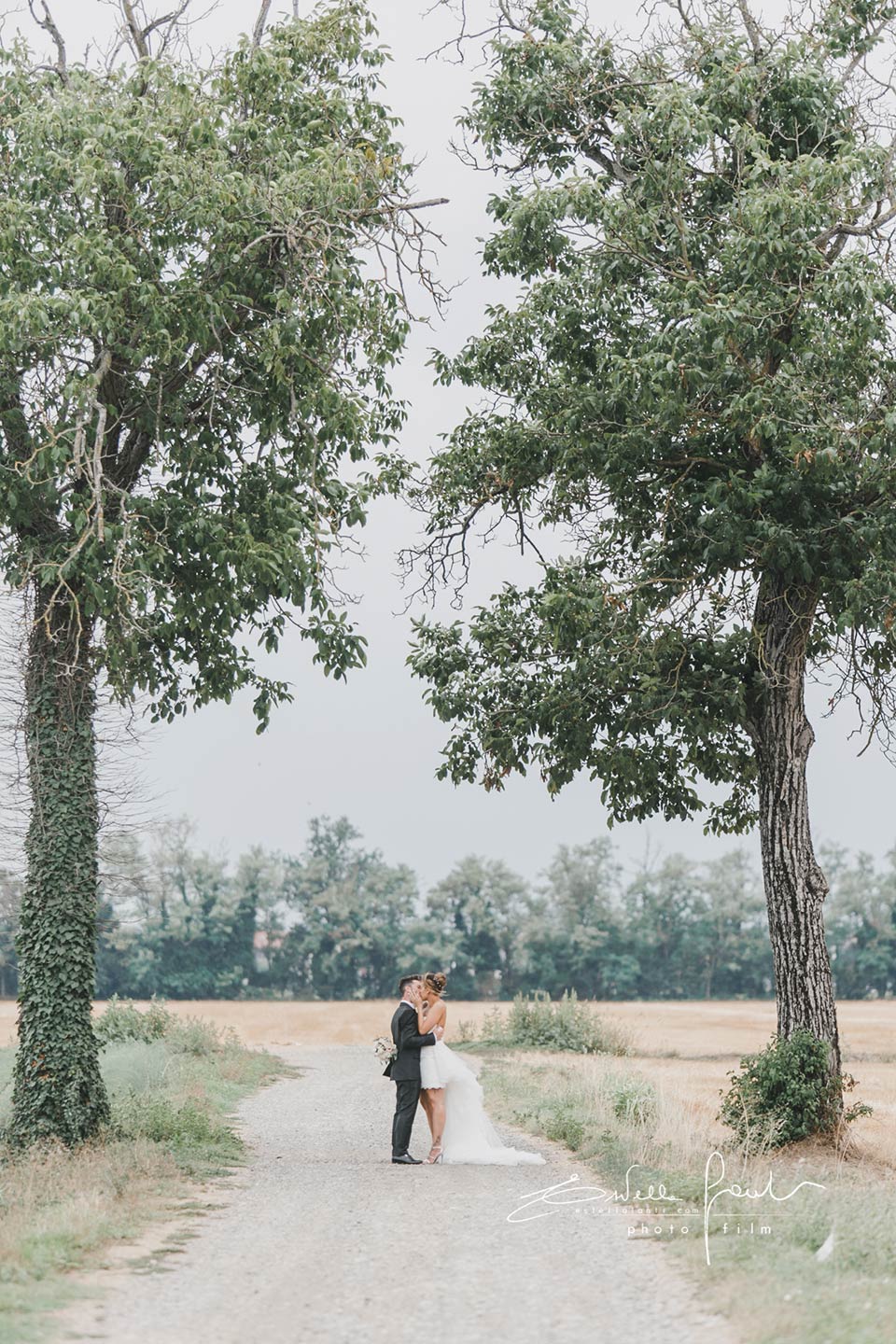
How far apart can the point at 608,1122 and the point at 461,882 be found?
251ft

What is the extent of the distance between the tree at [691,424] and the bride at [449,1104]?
4.86 m

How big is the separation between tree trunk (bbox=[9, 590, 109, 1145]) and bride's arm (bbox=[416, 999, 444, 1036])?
370cm

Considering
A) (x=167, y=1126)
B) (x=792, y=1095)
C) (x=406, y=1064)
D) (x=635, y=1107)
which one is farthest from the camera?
(x=792, y=1095)

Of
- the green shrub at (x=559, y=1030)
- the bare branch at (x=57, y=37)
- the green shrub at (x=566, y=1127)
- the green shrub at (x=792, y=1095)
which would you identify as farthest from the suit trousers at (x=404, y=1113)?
the green shrub at (x=559, y=1030)

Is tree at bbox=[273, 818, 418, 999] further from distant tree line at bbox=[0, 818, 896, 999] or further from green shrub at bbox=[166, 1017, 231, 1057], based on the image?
green shrub at bbox=[166, 1017, 231, 1057]

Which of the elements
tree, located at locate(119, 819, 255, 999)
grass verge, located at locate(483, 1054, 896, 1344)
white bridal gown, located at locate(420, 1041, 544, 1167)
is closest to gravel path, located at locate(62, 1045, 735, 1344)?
grass verge, located at locate(483, 1054, 896, 1344)

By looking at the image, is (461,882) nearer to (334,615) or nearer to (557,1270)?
(334,615)

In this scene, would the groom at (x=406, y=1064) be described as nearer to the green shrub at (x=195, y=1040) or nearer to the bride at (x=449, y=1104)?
the bride at (x=449, y=1104)

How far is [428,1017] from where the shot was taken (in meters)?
14.6

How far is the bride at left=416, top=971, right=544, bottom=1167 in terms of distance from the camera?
1429 cm

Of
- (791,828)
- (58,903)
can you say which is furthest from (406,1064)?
(791,828)

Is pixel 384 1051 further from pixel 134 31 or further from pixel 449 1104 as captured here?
pixel 134 31

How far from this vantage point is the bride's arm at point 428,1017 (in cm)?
1458

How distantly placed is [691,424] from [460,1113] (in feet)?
29.2
